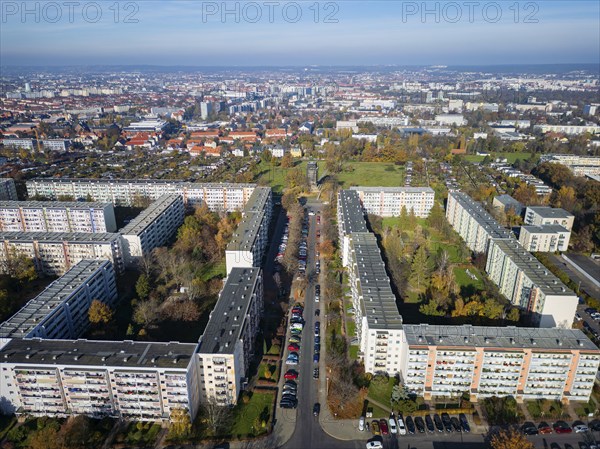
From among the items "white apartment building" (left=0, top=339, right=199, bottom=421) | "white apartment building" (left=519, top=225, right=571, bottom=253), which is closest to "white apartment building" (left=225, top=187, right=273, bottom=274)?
"white apartment building" (left=0, top=339, right=199, bottom=421)

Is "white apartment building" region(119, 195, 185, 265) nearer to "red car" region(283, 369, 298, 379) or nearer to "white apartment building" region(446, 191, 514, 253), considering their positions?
"red car" region(283, 369, 298, 379)

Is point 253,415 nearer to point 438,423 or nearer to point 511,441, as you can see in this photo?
point 438,423

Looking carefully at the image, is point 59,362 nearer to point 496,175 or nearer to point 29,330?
point 29,330

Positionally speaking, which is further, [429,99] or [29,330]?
[429,99]

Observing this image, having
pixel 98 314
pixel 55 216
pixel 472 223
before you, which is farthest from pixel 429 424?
pixel 55 216

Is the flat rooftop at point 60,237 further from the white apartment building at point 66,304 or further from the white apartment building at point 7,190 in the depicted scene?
the white apartment building at point 7,190

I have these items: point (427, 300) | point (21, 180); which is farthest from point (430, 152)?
point (21, 180)
